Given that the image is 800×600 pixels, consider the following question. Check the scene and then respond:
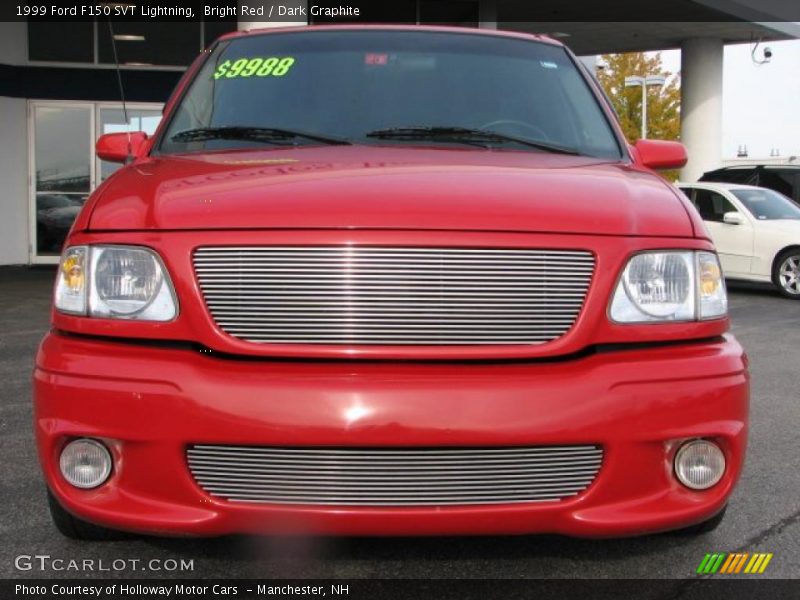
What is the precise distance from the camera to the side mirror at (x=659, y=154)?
3.62m

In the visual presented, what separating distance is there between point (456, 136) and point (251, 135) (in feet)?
2.47

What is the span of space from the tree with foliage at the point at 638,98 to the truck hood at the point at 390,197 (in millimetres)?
34268

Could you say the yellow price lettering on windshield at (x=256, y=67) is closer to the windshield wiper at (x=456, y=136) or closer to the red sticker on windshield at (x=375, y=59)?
the red sticker on windshield at (x=375, y=59)

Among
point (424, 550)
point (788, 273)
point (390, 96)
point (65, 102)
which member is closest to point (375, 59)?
point (390, 96)

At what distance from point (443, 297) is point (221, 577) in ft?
3.64

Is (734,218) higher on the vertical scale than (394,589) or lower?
higher

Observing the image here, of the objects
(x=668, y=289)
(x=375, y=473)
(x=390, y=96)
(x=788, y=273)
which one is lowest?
(x=788, y=273)

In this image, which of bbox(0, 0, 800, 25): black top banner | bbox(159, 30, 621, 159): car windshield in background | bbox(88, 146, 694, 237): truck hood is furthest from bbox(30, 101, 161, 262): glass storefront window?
bbox(88, 146, 694, 237): truck hood

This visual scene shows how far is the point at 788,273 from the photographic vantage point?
1176 cm

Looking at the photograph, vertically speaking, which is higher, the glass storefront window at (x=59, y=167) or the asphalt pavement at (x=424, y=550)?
the glass storefront window at (x=59, y=167)

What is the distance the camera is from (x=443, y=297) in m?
2.35

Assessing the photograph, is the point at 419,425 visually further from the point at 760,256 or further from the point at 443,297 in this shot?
the point at 760,256

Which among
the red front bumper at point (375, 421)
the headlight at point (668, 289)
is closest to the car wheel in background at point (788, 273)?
the headlight at point (668, 289)

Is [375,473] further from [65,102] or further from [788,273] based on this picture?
[65,102]
